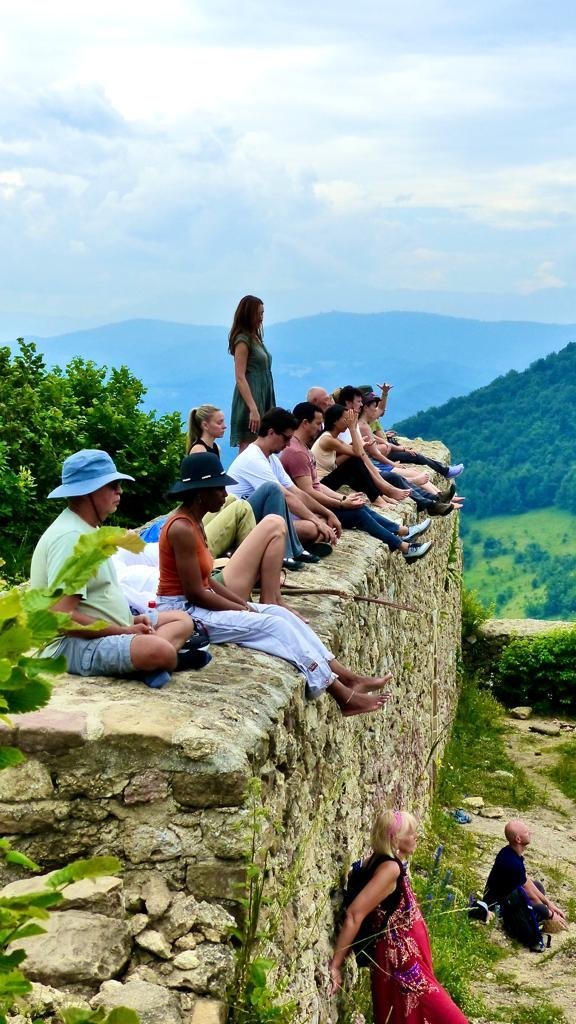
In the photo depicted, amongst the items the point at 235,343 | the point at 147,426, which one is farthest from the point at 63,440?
the point at 235,343

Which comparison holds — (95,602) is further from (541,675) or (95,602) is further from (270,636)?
(541,675)

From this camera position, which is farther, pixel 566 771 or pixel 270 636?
pixel 566 771

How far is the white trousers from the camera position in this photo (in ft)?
15.9

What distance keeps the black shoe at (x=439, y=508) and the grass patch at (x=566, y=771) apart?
14.4 ft

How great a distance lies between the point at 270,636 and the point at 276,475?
2.51 meters

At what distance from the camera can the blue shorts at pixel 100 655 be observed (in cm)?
402

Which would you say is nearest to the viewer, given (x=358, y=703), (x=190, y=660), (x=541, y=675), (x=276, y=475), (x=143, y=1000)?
(x=143, y=1000)

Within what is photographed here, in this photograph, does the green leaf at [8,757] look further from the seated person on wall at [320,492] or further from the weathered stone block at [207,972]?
the seated person on wall at [320,492]

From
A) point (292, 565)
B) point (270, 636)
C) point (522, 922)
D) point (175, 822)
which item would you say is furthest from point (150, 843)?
point (522, 922)

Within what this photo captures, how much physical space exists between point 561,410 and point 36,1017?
177ft

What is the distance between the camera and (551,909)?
29.6 feet

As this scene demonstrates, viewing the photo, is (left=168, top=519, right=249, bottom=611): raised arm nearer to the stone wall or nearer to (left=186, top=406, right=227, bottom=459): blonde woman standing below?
the stone wall

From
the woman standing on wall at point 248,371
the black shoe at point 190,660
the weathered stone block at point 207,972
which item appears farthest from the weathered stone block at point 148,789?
the woman standing on wall at point 248,371

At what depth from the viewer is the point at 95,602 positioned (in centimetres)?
410
